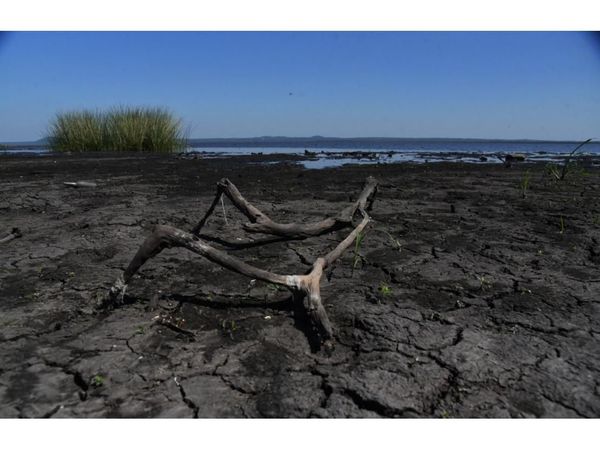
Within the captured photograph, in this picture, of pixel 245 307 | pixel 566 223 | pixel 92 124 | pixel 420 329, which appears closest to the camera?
pixel 420 329

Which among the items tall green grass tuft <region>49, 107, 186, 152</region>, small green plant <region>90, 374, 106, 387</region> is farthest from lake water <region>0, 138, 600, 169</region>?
small green plant <region>90, 374, 106, 387</region>

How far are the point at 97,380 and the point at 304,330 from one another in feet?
3.02

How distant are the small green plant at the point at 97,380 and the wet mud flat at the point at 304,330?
11 mm

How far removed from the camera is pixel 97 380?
1656mm

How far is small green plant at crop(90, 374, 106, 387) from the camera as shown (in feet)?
5.37

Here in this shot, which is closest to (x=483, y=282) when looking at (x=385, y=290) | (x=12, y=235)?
(x=385, y=290)

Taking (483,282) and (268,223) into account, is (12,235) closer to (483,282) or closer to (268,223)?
(268,223)

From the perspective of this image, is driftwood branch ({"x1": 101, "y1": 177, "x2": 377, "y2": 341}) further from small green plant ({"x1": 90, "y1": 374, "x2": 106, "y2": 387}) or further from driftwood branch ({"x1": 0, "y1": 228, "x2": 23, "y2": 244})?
driftwood branch ({"x1": 0, "y1": 228, "x2": 23, "y2": 244})

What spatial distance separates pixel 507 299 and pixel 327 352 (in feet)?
4.08

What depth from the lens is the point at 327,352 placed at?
1.88m

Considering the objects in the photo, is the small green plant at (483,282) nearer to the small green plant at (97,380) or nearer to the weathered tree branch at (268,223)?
the weathered tree branch at (268,223)

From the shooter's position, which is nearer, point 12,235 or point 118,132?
point 12,235

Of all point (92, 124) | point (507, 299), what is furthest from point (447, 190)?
point (92, 124)

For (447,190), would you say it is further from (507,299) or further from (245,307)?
(245,307)
